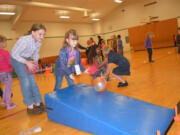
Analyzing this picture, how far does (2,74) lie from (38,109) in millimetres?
893

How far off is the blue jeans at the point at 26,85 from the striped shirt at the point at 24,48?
0.45 feet

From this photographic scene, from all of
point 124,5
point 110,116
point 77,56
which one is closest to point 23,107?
point 77,56

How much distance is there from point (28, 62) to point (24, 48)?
18 centimetres

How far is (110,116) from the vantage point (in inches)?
49.2

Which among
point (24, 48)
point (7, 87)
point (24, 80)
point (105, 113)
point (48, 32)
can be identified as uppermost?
point (48, 32)

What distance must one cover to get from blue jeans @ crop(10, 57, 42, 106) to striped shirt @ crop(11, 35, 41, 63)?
0.45 feet

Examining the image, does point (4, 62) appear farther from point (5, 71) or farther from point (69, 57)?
point (69, 57)

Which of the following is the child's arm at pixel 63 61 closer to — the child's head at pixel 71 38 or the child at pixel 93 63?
the child's head at pixel 71 38

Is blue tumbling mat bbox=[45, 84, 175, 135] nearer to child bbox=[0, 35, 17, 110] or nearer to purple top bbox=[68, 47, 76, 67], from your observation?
purple top bbox=[68, 47, 76, 67]

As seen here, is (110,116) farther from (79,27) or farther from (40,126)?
(79,27)

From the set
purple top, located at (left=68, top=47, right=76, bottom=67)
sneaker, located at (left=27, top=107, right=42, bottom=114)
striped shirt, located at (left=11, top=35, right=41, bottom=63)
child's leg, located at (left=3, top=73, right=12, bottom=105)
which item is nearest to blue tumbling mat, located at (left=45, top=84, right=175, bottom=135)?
sneaker, located at (left=27, top=107, right=42, bottom=114)

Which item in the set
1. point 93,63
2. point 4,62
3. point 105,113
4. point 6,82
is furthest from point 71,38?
point 93,63

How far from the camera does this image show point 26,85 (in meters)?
1.88

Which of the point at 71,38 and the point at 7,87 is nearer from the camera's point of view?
the point at 71,38
